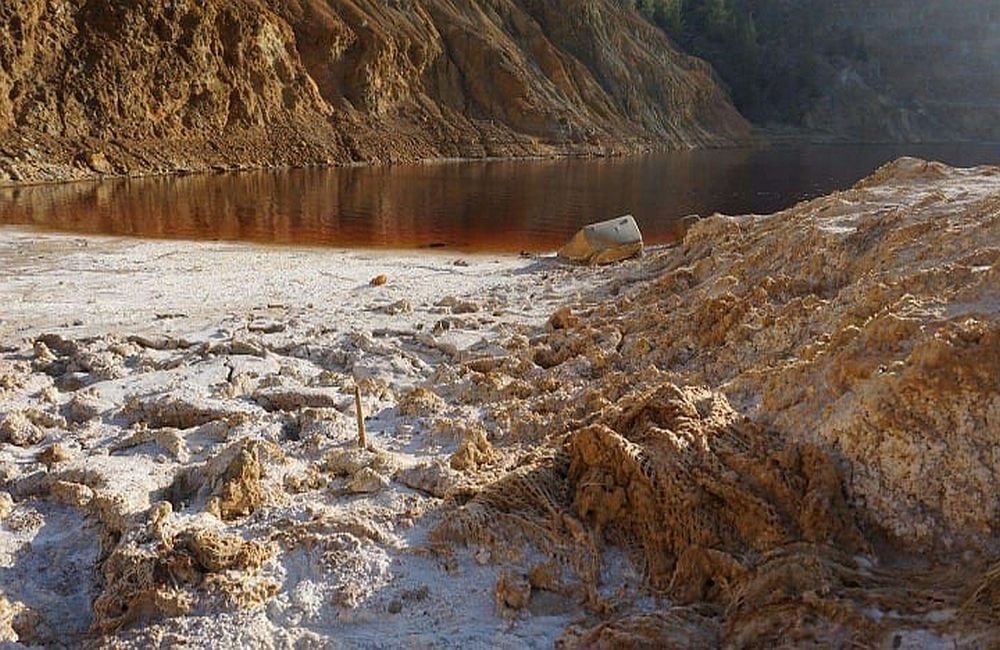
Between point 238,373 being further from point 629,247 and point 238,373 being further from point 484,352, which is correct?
point 629,247

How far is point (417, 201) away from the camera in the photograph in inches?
918

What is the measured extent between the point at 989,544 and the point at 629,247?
381 inches

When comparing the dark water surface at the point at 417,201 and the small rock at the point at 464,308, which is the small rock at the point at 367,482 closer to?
the small rock at the point at 464,308

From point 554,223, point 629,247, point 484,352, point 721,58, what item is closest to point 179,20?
point 554,223

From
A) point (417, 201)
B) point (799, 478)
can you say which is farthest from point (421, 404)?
point (417, 201)

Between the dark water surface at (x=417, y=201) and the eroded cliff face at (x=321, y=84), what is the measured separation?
8.42 ft

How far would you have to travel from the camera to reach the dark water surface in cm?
1747

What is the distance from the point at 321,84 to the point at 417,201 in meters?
16.0

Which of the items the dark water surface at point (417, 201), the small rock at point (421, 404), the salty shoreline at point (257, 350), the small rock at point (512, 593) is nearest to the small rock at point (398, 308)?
the salty shoreline at point (257, 350)

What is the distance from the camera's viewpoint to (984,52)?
70188 mm

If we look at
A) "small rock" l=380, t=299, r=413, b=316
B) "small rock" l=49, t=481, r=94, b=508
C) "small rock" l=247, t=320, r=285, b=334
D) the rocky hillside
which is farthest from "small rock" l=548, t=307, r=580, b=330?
the rocky hillside

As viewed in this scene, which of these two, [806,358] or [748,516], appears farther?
[806,358]

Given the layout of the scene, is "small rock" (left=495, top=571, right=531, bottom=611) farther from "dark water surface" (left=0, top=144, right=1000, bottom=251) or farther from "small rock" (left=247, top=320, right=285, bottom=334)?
"dark water surface" (left=0, top=144, right=1000, bottom=251)

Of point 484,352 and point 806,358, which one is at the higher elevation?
point 806,358
